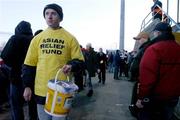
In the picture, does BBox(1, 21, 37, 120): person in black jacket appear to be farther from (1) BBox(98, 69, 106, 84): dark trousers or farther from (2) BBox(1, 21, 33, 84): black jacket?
(1) BBox(98, 69, 106, 84): dark trousers

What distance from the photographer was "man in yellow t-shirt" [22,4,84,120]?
16.8 ft

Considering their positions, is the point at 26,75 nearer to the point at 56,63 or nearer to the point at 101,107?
the point at 56,63

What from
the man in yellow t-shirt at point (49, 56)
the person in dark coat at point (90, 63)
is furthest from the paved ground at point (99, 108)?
the man in yellow t-shirt at point (49, 56)

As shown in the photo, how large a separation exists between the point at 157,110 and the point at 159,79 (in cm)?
40

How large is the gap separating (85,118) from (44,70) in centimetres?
506

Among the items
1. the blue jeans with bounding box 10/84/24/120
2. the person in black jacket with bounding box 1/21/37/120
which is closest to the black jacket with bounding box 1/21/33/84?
the person in black jacket with bounding box 1/21/37/120

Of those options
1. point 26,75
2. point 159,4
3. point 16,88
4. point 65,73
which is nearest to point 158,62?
point 65,73

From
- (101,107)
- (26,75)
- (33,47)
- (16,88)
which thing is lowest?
(101,107)

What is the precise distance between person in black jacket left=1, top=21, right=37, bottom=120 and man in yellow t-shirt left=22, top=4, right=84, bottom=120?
1795 millimetres

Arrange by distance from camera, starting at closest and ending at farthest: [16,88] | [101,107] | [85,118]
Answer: [16,88] < [85,118] < [101,107]

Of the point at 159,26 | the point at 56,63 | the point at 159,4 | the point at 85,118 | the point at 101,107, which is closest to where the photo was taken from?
the point at 56,63

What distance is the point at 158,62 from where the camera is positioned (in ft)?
17.7

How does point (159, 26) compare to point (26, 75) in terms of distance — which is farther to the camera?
point (159, 26)

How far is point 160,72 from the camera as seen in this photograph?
542 cm
